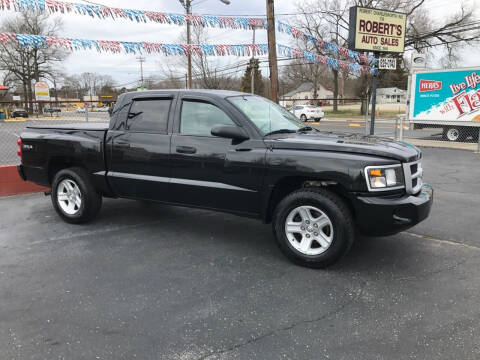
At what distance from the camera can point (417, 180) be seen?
3.98 metres

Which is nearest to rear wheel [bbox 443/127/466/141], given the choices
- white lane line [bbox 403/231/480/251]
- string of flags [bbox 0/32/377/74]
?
string of flags [bbox 0/32/377/74]

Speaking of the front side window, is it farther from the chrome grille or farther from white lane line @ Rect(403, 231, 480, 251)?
white lane line @ Rect(403, 231, 480, 251)

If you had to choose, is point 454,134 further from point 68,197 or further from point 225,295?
point 225,295

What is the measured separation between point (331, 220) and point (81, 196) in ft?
10.9

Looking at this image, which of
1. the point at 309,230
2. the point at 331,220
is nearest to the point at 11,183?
the point at 309,230

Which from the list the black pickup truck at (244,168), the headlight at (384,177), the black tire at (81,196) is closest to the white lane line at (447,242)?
the black pickup truck at (244,168)

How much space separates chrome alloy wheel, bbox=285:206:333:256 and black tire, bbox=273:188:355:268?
4 cm

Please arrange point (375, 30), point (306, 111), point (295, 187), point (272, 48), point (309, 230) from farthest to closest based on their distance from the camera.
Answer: point (306, 111) → point (272, 48) → point (375, 30) → point (295, 187) → point (309, 230)

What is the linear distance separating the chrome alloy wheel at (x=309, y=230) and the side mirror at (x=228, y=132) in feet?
3.13

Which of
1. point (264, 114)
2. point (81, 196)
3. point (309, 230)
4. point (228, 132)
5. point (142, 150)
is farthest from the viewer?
point (81, 196)

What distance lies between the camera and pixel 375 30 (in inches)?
428

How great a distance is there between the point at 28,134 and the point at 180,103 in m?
2.66

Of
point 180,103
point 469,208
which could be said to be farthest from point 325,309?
point 469,208

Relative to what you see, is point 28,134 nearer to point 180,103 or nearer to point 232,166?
point 180,103
